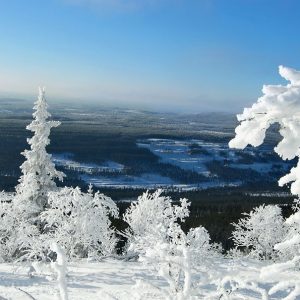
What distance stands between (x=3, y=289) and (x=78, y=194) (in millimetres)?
9768

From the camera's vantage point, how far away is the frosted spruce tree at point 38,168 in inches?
1410

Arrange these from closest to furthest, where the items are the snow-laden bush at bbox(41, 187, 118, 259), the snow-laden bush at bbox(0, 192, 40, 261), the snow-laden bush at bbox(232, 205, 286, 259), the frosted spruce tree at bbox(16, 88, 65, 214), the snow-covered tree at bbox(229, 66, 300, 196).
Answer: the snow-covered tree at bbox(229, 66, 300, 196)
the snow-laden bush at bbox(41, 187, 118, 259)
the snow-laden bush at bbox(0, 192, 40, 261)
the frosted spruce tree at bbox(16, 88, 65, 214)
the snow-laden bush at bbox(232, 205, 286, 259)

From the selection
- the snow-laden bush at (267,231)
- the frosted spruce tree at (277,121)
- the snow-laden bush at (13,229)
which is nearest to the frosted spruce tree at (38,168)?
the snow-laden bush at (13,229)

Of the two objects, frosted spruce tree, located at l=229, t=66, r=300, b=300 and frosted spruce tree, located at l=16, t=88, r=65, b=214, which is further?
frosted spruce tree, located at l=16, t=88, r=65, b=214

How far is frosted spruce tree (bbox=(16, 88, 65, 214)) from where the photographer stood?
3581 cm

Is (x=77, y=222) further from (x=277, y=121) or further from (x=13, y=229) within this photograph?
(x=277, y=121)

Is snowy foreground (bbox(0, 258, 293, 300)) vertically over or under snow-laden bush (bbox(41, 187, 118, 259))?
under

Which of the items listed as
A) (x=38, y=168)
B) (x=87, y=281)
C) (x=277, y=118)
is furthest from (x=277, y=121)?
(x=38, y=168)

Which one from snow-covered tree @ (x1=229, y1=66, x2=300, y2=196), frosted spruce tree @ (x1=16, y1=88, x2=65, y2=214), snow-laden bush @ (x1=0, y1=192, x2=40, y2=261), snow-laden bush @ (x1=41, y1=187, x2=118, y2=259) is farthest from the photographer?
frosted spruce tree @ (x1=16, y1=88, x2=65, y2=214)

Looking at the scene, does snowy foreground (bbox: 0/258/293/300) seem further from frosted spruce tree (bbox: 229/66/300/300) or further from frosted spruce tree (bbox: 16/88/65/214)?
frosted spruce tree (bbox: 229/66/300/300)

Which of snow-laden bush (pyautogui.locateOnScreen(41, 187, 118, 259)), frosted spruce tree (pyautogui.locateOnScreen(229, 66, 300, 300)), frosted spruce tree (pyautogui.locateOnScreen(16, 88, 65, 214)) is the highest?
frosted spruce tree (pyautogui.locateOnScreen(229, 66, 300, 300))

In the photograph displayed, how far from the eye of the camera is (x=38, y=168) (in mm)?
36156

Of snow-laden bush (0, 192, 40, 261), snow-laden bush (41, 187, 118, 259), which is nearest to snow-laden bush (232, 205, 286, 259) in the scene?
snow-laden bush (41, 187, 118, 259)

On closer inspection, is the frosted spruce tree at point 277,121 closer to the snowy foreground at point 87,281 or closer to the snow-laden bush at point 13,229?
the snowy foreground at point 87,281
